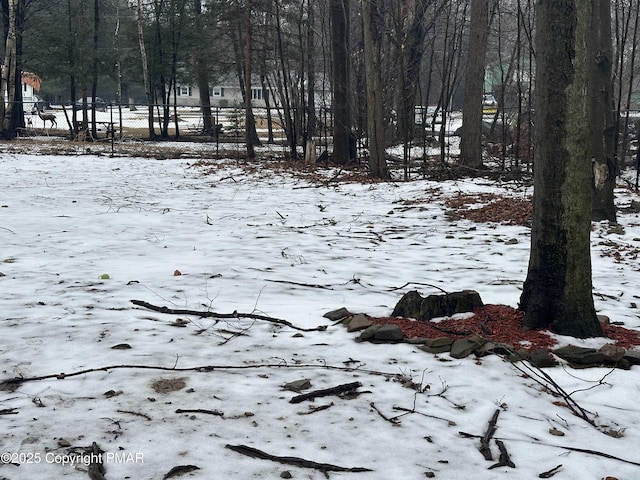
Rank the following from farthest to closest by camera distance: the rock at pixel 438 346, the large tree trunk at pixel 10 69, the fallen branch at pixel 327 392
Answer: the large tree trunk at pixel 10 69 < the rock at pixel 438 346 < the fallen branch at pixel 327 392

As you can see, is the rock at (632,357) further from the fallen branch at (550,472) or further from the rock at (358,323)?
the rock at (358,323)

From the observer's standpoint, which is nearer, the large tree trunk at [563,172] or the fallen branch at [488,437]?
the fallen branch at [488,437]

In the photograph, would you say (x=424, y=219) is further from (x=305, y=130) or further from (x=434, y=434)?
(x=305, y=130)

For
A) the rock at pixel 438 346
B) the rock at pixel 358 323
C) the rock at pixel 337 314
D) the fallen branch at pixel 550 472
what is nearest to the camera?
the fallen branch at pixel 550 472

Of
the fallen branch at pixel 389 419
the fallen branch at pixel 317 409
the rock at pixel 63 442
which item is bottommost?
the fallen branch at pixel 389 419

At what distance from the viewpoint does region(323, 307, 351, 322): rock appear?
4324mm

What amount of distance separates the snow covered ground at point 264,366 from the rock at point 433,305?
0.21m

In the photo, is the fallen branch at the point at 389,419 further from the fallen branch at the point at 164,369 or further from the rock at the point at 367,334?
the rock at the point at 367,334

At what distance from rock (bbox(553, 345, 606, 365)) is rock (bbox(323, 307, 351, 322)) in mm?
1445

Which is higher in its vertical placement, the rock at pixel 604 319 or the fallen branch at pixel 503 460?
the rock at pixel 604 319

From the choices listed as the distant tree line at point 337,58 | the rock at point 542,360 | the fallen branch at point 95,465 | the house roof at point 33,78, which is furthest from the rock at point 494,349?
the house roof at point 33,78

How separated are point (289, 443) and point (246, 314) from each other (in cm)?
181

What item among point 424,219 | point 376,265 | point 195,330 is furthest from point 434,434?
point 424,219

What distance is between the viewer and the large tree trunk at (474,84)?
14.0 meters
